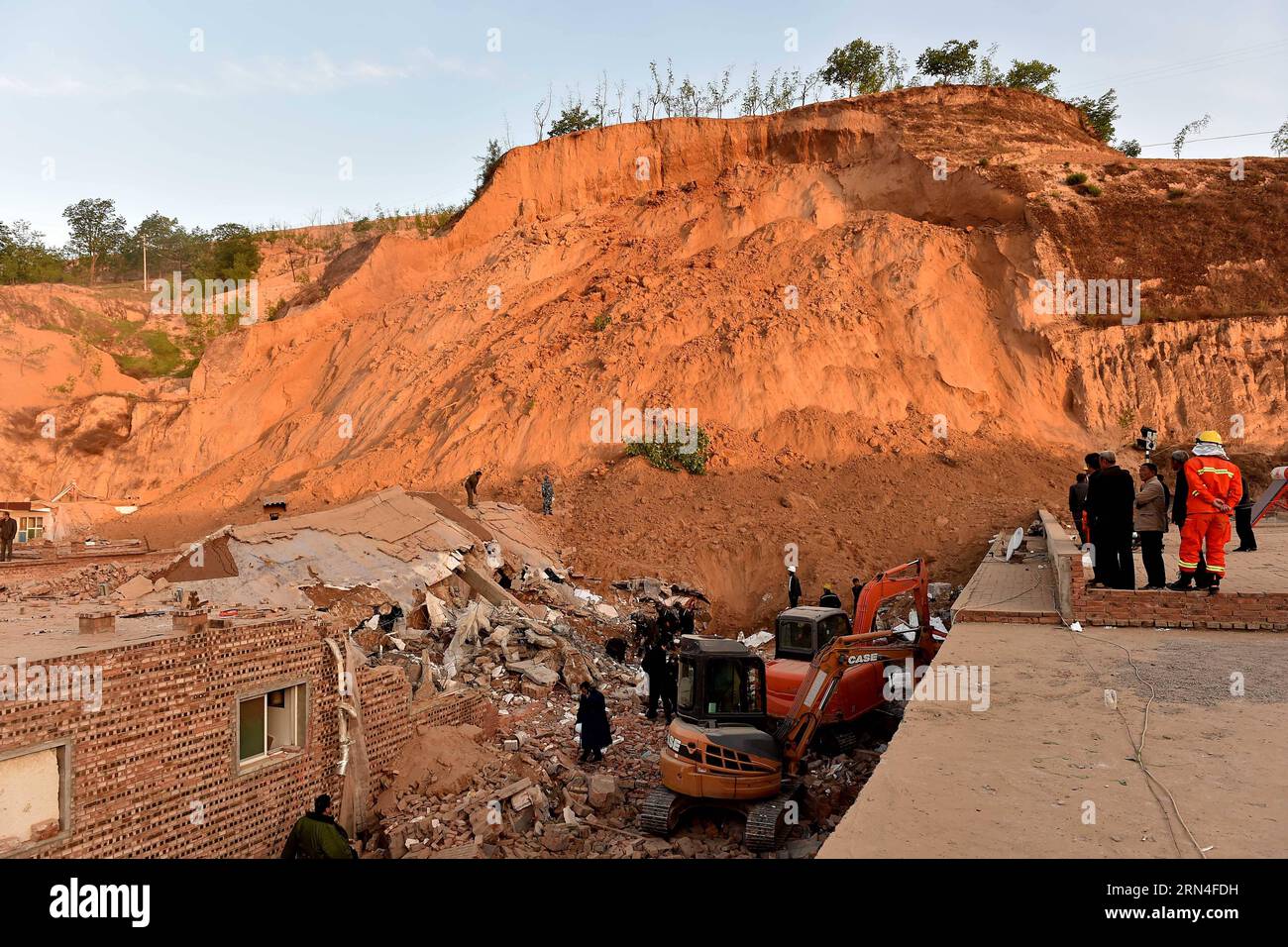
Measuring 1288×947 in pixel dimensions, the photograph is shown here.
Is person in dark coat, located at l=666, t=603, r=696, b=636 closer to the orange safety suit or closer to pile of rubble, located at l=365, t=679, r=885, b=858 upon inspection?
pile of rubble, located at l=365, t=679, r=885, b=858

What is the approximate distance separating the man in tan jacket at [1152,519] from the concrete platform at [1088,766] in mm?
1496

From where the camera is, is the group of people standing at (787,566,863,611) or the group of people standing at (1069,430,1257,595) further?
the group of people standing at (787,566,863,611)

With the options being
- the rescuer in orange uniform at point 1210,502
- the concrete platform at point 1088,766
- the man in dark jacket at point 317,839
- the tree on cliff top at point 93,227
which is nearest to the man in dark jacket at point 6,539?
the man in dark jacket at point 317,839

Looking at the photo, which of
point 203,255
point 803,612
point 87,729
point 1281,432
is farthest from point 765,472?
point 203,255

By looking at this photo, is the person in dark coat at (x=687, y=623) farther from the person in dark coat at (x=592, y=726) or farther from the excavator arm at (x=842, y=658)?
the excavator arm at (x=842, y=658)

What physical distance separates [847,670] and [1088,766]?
14.8 feet

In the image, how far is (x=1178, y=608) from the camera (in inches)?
363

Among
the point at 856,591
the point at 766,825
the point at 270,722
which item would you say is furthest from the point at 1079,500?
the point at 270,722

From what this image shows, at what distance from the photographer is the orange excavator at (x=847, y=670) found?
1015cm

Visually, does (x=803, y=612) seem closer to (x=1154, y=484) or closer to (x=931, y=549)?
(x=1154, y=484)

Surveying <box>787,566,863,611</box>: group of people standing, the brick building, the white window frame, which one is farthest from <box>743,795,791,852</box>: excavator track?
<box>787,566,863,611</box>: group of people standing

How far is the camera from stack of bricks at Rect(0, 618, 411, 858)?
7.17 meters

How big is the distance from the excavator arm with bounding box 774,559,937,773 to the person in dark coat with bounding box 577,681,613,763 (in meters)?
2.50

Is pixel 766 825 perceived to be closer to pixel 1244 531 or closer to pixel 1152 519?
pixel 1152 519
